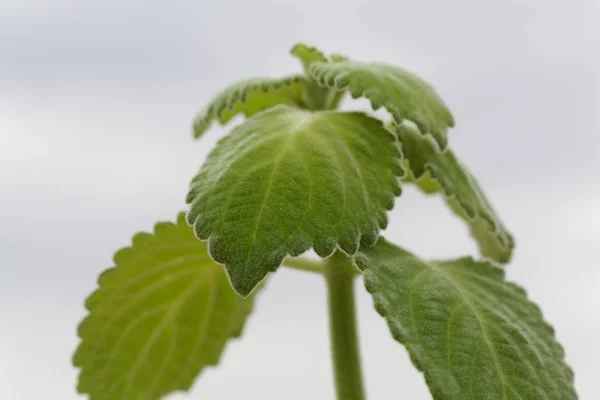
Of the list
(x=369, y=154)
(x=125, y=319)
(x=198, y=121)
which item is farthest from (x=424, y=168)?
(x=125, y=319)

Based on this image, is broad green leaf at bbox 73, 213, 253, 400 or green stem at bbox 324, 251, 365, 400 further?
broad green leaf at bbox 73, 213, 253, 400

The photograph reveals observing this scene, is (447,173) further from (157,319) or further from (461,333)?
(157,319)

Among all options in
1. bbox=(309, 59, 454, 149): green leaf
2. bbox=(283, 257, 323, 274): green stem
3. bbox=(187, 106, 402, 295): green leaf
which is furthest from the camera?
bbox=(283, 257, 323, 274): green stem

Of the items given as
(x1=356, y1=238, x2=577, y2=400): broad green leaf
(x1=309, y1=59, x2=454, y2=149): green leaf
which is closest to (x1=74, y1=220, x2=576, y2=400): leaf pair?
(x1=356, y1=238, x2=577, y2=400): broad green leaf

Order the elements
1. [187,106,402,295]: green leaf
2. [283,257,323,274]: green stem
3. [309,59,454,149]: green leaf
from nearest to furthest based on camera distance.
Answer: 1. [187,106,402,295]: green leaf
2. [309,59,454,149]: green leaf
3. [283,257,323,274]: green stem

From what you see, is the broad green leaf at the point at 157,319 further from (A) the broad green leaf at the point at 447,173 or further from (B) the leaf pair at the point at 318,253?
(A) the broad green leaf at the point at 447,173

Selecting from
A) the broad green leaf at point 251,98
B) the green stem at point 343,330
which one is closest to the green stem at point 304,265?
the green stem at point 343,330

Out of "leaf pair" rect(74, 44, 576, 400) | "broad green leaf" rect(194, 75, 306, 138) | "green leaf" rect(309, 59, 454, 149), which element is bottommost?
"leaf pair" rect(74, 44, 576, 400)

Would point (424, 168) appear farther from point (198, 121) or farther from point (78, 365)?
point (78, 365)

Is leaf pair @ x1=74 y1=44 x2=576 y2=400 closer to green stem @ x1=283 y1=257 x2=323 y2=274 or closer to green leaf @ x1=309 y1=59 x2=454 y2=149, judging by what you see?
green leaf @ x1=309 y1=59 x2=454 y2=149
